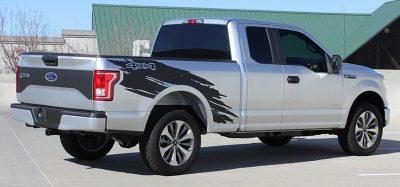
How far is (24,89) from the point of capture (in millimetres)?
8984

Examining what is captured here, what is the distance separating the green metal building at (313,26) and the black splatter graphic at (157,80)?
795 inches

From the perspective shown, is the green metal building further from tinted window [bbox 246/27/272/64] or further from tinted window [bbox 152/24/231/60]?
tinted window [bbox 246/27/272/64]

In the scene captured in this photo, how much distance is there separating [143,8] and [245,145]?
887 inches

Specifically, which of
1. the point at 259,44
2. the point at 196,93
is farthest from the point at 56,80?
the point at 259,44

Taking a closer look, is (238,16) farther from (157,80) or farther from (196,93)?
(157,80)

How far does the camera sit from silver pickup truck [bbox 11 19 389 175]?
8.08 meters

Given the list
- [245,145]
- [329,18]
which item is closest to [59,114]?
[245,145]

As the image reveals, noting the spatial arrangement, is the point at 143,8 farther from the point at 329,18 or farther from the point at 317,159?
the point at 317,159

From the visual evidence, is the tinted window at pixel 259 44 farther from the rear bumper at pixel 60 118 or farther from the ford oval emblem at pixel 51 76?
the ford oval emblem at pixel 51 76

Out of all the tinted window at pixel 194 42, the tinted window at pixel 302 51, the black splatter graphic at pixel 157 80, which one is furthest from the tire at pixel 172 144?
the tinted window at pixel 302 51

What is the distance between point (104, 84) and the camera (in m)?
7.92

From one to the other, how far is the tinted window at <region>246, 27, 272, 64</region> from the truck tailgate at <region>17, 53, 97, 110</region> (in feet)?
8.14

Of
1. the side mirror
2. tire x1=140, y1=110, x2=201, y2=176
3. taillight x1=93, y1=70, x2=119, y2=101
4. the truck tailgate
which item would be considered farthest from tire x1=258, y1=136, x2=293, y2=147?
taillight x1=93, y1=70, x2=119, y2=101

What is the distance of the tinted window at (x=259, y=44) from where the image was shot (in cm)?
948
